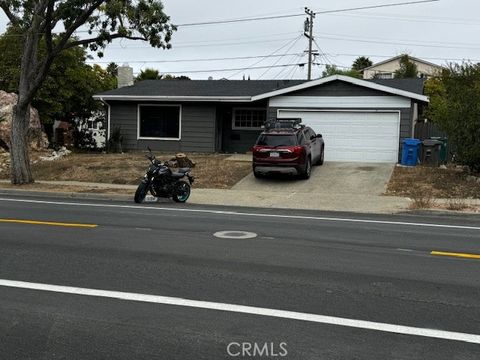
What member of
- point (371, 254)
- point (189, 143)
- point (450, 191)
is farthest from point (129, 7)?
point (371, 254)

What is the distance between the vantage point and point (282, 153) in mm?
18094

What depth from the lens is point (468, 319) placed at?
17.2ft

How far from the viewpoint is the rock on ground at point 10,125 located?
25609mm

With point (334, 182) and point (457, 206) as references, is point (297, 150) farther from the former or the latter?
point (457, 206)

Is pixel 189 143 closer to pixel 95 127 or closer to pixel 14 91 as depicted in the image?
pixel 95 127

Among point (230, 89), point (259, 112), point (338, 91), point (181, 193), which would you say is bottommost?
point (181, 193)

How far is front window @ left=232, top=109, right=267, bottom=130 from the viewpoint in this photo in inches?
1038

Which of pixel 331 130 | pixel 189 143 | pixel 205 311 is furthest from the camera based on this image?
pixel 189 143

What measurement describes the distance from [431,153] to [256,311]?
16.9 m

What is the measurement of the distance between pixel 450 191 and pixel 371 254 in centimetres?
908

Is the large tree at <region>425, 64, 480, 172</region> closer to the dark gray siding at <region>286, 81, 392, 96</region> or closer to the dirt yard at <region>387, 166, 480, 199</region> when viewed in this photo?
the dirt yard at <region>387, 166, 480, 199</region>

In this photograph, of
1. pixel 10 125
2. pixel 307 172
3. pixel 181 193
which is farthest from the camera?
pixel 10 125

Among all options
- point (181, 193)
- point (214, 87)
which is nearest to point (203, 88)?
point (214, 87)

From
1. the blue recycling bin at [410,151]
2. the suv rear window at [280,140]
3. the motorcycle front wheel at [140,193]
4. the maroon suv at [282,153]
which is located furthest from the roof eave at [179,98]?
the motorcycle front wheel at [140,193]
